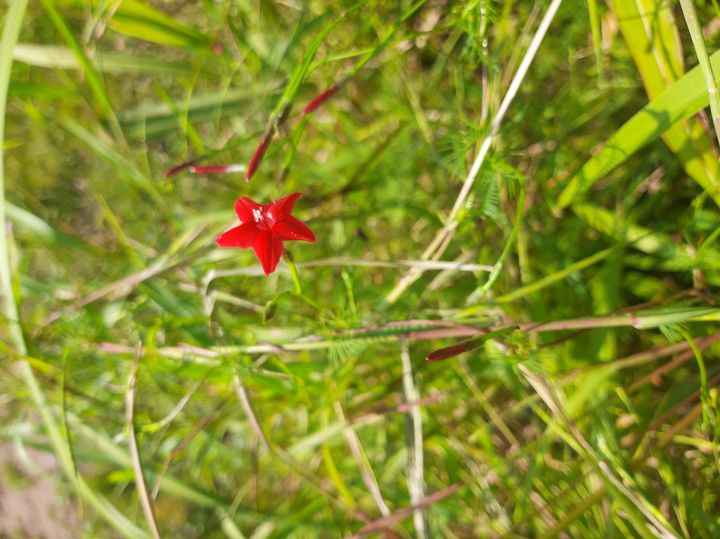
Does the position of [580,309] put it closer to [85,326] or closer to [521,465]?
[521,465]

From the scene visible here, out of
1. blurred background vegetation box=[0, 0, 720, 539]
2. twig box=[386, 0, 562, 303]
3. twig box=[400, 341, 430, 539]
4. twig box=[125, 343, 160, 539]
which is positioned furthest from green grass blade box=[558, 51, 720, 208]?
twig box=[125, 343, 160, 539]

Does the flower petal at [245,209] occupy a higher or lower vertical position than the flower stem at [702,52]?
higher

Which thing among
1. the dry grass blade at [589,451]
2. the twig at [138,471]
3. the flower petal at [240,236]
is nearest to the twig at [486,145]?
the dry grass blade at [589,451]

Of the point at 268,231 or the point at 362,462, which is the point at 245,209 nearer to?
the point at 268,231

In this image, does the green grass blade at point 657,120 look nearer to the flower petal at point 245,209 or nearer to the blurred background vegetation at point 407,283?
the blurred background vegetation at point 407,283

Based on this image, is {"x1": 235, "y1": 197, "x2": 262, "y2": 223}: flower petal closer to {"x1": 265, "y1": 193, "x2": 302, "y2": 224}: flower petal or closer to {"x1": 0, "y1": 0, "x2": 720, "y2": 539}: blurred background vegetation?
{"x1": 265, "y1": 193, "x2": 302, "y2": 224}: flower petal

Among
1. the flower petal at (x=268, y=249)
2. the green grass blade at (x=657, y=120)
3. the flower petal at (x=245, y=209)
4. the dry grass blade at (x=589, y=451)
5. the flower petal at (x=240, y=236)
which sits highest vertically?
the flower petal at (x=245, y=209)
